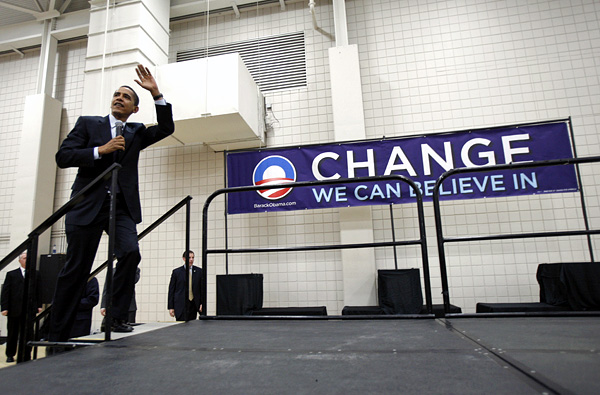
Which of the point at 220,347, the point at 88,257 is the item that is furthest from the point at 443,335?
the point at 88,257

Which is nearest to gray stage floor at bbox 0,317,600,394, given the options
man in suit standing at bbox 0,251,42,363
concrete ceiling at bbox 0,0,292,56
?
man in suit standing at bbox 0,251,42,363

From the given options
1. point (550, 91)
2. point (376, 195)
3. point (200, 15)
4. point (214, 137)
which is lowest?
point (376, 195)

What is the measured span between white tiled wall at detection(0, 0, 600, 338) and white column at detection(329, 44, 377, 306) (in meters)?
0.35

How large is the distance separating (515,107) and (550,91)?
0.49m

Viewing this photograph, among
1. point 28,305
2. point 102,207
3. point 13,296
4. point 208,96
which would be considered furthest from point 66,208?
point 13,296

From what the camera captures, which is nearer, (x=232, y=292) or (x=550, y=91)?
(x=232, y=292)

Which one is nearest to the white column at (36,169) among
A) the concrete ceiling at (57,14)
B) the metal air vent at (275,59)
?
the concrete ceiling at (57,14)

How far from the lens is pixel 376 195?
4258 millimetres

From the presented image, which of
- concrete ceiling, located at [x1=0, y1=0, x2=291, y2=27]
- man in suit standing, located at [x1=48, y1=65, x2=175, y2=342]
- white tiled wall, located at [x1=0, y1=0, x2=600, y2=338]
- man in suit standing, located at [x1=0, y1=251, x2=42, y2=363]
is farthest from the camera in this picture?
concrete ceiling, located at [x1=0, y1=0, x2=291, y2=27]

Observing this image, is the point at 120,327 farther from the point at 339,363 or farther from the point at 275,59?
the point at 275,59

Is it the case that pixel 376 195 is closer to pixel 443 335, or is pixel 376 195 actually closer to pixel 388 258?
pixel 388 258

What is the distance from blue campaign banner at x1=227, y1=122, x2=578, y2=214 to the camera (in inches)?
158

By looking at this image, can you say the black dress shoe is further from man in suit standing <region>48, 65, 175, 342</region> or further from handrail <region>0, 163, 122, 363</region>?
handrail <region>0, 163, 122, 363</region>

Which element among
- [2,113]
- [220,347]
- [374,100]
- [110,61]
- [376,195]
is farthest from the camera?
[2,113]
